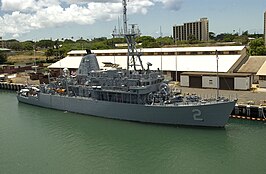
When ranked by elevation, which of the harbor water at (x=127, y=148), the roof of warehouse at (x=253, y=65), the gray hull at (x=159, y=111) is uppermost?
the roof of warehouse at (x=253, y=65)

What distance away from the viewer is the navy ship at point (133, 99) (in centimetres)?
2492

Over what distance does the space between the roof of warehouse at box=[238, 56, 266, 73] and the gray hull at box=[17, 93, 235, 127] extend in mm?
16617

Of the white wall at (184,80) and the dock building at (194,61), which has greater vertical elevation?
the dock building at (194,61)

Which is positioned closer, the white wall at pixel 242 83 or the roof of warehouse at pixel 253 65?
the white wall at pixel 242 83

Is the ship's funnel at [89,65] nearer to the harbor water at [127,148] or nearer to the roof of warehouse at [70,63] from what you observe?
the harbor water at [127,148]

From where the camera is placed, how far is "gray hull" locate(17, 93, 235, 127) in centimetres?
2453

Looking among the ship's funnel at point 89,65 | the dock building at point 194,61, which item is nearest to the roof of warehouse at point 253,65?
the dock building at point 194,61

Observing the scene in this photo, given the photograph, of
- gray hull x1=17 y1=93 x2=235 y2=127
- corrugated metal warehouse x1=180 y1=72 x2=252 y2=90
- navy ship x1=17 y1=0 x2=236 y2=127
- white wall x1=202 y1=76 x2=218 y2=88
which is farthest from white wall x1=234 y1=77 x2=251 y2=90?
gray hull x1=17 y1=93 x2=235 y2=127

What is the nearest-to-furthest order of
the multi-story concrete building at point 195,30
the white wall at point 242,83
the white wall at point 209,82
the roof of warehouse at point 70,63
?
1. the white wall at point 242,83
2. the white wall at point 209,82
3. the roof of warehouse at point 70,63
4. the multi-story concrete building at point 195,30

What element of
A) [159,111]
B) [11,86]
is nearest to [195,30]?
[11,86]

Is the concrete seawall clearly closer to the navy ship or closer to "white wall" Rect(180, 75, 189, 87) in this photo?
the navy ship

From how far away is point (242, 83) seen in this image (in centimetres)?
3391

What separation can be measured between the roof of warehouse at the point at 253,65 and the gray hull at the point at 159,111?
16617 millimetres

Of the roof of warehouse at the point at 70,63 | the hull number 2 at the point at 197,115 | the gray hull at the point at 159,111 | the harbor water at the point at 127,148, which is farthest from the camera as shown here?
the roof of warehouse at the point at 70,63
